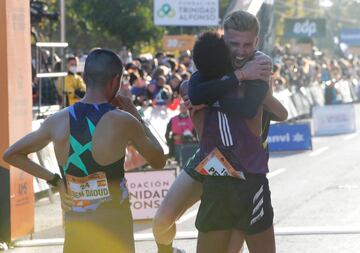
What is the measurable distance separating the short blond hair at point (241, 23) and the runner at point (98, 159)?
2.49 ft

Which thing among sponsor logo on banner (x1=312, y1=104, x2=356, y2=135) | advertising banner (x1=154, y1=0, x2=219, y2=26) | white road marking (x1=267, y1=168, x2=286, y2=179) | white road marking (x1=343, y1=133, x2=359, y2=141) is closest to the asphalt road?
white road marking (x1=267, y1=168, x2=286, y2=179)

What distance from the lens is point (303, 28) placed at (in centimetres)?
5241

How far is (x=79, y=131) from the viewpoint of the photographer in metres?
5.52

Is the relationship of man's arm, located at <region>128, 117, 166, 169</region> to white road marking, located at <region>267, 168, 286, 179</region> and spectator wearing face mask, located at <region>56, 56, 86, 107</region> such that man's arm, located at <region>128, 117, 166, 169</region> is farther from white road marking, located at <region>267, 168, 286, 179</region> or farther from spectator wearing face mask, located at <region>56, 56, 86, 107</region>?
spectator wearing face mask, located at <region>56, 56, 86, 107</region>

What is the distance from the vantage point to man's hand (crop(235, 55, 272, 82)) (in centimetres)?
583

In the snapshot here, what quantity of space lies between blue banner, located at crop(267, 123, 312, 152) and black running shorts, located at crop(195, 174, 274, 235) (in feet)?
53.7

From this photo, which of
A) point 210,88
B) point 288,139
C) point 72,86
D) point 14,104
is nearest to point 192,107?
point 210,88

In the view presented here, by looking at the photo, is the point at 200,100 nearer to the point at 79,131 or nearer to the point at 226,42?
the point at 226,42

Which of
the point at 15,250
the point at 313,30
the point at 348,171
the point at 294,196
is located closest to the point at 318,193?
the point at 294,196

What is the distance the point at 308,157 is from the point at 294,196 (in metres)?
6.34

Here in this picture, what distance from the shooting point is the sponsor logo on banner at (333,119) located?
88.9 ft

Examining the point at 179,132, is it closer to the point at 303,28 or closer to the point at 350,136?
the point at 350,136

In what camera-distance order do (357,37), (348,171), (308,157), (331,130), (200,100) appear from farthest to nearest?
(357,37) < (331,130) < (308,157) < (348,171) < (200,100)

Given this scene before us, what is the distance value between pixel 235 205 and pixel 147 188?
6409 mm
